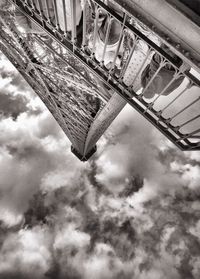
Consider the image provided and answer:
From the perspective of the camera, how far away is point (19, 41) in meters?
8.59

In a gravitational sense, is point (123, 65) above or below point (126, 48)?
below

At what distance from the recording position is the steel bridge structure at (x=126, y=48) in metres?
2.77

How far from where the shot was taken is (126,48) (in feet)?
16.3

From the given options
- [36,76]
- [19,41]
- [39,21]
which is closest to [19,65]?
[36,76]

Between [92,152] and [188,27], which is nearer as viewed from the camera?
[188,27]

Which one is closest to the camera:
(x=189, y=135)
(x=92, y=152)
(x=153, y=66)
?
(x=153, y=66)

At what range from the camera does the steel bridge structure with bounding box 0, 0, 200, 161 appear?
109 inches

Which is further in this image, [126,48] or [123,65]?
[126,48]

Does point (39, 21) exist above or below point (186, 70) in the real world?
below

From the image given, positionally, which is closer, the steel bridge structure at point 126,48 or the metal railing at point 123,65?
the steel bridge structure at point 126,48

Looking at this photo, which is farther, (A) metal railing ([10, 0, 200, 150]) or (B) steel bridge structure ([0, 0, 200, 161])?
(A) metal railing ([10, 0, 200, 150])

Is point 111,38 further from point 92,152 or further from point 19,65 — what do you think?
point 92,152

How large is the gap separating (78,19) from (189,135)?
10.1 ft

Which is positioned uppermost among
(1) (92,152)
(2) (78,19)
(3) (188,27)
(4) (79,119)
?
(3) (188,27)
